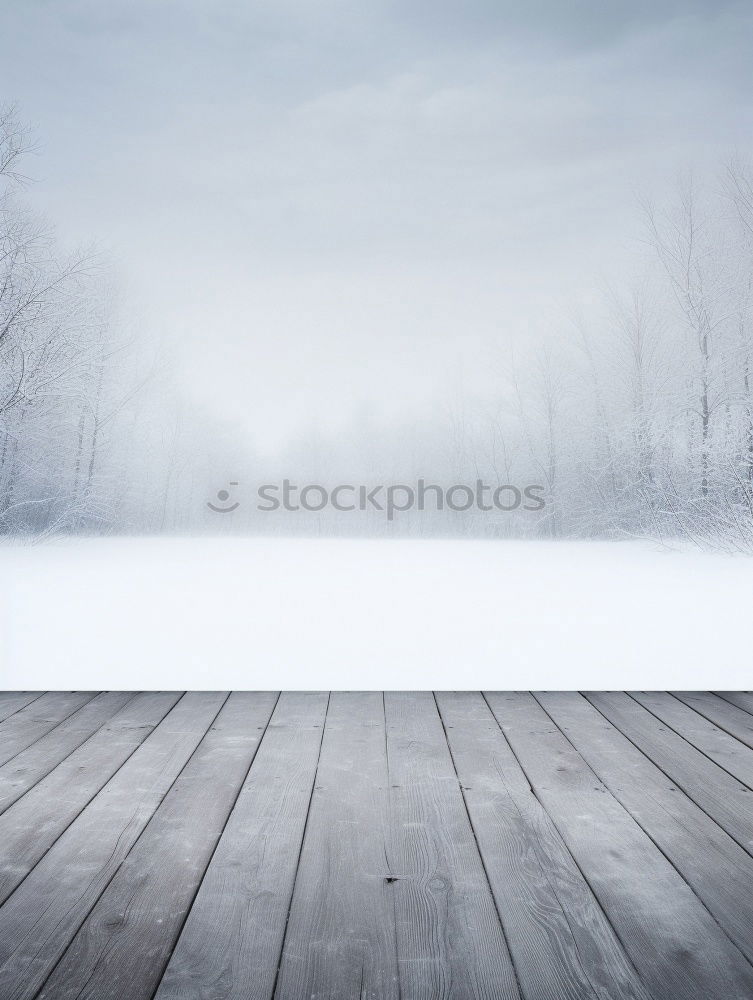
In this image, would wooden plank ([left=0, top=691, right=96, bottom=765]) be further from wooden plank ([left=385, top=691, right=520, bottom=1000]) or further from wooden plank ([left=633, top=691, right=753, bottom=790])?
wooden plank ([left=633, top=691, right=753, bottom=790])

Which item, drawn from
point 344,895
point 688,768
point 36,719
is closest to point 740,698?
point 688,768

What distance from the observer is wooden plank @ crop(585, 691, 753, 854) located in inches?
55.1

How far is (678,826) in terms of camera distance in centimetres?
136

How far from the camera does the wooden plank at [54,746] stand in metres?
1.53

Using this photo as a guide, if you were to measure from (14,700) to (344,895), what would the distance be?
5.30ft

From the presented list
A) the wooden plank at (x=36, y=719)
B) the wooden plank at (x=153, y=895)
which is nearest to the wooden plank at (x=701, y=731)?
the wooden plank at (x=153, y=895)

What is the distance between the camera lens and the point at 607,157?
2.89 meters

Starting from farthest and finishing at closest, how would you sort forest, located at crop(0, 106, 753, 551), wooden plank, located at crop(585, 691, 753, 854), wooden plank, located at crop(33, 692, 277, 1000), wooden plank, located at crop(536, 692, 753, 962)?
1. forest, located at crop(0, 106, 753, 551)
2. wooden plank, located at crop(585, 691, 753, 854)
3. wooden plank, located at crop(536, 692, 753, 962)
4. wooden plank, located at crop(33, 692, 277, 1000)

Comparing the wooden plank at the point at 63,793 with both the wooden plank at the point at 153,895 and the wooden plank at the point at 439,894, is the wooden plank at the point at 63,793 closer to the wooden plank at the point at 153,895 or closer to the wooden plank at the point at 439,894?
the wooden plank at the point at 153,895

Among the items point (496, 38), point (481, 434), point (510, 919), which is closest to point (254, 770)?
point (510, 919)

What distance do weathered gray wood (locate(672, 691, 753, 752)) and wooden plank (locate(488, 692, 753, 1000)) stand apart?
1.81ft

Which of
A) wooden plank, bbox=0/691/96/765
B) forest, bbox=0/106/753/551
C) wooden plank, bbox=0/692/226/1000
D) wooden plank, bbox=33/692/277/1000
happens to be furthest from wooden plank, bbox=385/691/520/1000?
forest, bbox=0/106/753/551

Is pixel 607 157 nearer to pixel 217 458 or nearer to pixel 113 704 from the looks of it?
pixel 217 458

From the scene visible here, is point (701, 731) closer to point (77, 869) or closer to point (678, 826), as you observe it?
point (678, 826)
